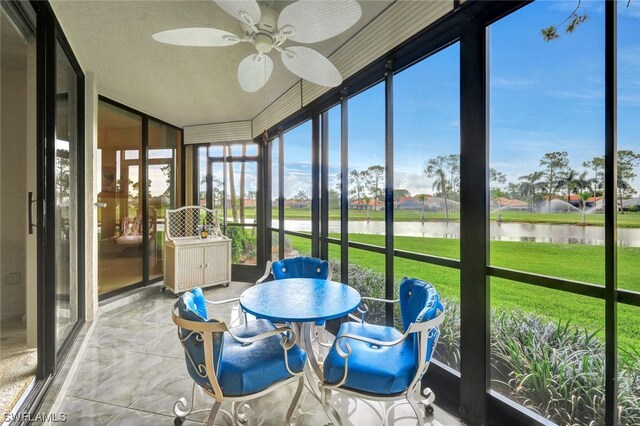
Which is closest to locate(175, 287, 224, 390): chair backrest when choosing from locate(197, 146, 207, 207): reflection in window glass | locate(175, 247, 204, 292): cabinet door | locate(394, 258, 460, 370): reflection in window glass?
locate(394, 258, 460, 370): reflection in window glass

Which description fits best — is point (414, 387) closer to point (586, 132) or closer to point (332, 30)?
point (586, 132)

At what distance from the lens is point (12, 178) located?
79.4 inches

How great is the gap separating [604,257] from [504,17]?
140 cm

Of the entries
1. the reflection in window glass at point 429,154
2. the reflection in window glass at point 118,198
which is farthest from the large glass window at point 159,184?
the reflection in window glass at point 429,154

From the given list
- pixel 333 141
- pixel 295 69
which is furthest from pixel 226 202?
pixel 295 69

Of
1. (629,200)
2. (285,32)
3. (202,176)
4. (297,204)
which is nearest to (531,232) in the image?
(629,200)

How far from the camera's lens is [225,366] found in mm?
1666

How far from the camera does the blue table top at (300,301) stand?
1783 millimetres

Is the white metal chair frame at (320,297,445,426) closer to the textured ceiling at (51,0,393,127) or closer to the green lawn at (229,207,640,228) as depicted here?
the green lawn at (229,207,640,228)

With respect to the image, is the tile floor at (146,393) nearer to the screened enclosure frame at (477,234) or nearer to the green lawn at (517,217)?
the screened enclosure frame at (477,234)

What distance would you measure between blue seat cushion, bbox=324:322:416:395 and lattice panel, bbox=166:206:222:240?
4.00 m

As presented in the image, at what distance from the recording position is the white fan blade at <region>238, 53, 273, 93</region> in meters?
2.06

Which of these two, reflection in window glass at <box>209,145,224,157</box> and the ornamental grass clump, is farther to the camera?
reflection in window glass at <box>209,145,224,157</box>

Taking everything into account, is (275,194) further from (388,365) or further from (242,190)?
(388,365)
